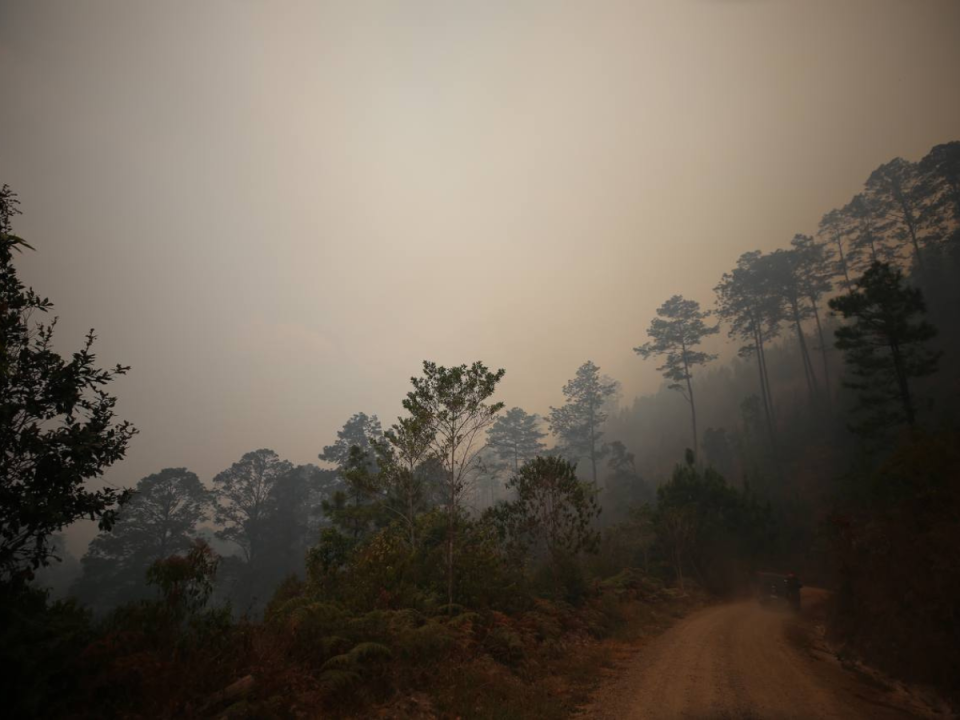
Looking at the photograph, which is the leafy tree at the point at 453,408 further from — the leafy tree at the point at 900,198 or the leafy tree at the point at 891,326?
the leafy tree at the point at 900,198

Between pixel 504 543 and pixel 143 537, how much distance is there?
4709cm

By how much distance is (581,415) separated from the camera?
54.1 meters

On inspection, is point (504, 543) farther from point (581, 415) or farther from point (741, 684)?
point (581, 415)

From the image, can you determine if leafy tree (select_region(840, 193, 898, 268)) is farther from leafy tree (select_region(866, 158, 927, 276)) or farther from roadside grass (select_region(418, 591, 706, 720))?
roadside grass (select_region(418, 591, 706, 720))

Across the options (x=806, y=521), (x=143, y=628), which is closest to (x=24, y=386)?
(x=143, y=628)

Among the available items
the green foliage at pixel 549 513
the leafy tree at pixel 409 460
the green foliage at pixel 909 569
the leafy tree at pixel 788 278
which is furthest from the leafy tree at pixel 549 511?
the leafy tree at pixel 788 278

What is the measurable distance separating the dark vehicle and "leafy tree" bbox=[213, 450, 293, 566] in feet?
161

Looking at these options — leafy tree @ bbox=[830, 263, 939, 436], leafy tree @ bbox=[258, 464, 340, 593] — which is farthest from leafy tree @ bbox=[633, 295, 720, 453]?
leafy tree @ bbox=[258, 464, 340, 593]

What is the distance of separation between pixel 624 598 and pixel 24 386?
23171 millimetres

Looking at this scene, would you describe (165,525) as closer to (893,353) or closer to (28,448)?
(28,448)

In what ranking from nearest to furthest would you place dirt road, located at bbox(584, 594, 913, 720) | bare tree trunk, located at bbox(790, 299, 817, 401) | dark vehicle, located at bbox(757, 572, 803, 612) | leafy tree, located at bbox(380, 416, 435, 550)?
dirt road, located at bbox(584, 594, 913, 720)
leafy tree, located at bbox(380, 416, 435, 550)
dark vehicle, located at bbox(757, 572, 803, 612)
bare tree trunk, located at bbox(790, 299, 817, 401)

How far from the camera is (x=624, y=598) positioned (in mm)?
19906

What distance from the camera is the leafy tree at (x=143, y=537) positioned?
41.1 m

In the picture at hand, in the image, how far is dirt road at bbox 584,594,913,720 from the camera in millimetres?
8453
